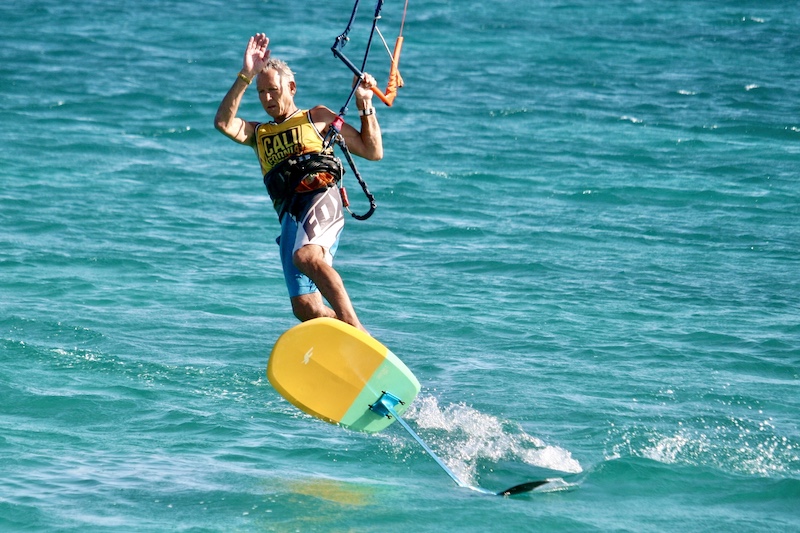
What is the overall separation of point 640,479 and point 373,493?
5.13 feet

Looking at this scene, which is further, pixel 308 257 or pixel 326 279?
pixel 308 257

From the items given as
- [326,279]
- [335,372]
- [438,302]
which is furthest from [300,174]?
[438,302]

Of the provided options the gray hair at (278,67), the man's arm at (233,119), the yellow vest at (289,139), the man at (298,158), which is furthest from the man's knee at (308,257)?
the gray hair at (278,67)

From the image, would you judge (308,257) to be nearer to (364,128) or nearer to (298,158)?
(298,158)

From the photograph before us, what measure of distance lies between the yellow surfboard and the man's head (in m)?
1.44

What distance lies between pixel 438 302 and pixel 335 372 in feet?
12.2

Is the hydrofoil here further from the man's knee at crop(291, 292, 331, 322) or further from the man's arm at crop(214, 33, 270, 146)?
the man's arm at crop(214, 33, 270, 146)

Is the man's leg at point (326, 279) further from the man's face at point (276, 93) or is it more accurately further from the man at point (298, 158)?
the man's face at point (276, 93)

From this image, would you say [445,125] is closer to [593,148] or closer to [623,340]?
[593,148]

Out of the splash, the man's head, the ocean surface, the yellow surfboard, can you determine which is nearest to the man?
the man's head

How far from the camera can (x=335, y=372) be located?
6598 millimetres

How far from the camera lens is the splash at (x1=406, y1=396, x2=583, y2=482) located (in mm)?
6844

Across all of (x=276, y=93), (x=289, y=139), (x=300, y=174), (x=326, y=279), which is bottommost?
(x=326, y=279)

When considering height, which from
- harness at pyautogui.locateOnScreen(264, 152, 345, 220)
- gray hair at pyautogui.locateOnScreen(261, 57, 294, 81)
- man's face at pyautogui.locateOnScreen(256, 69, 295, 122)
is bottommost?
harness at pyautogui.locateOnScreen(264, 152, 345, 220)
